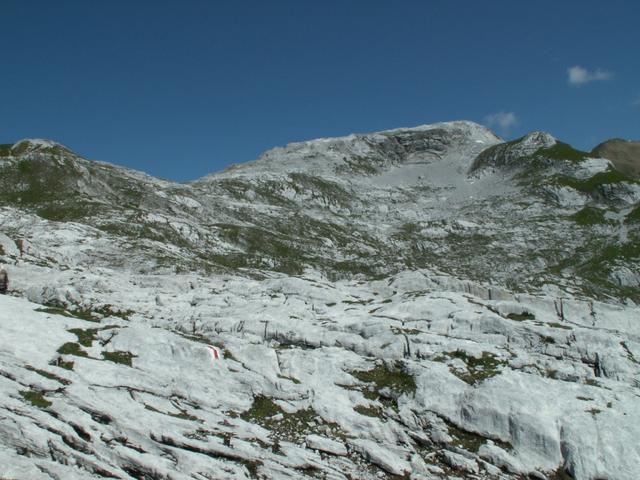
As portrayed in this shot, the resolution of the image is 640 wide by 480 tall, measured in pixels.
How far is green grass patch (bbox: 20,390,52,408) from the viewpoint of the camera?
60.8 ft

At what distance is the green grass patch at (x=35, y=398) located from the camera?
1855 centimetres

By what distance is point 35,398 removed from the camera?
18906 millimetres

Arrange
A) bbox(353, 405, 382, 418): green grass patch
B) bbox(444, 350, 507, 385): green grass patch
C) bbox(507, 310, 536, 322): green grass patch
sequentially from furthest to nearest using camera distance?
1. bbox(507, 310, 536, 322): green grass patch
2. bbox(444, 350, 507, 385): green grass patch
3. bbox(353, 405, 382, 418): green grass patch

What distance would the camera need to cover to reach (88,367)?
76.7 feet

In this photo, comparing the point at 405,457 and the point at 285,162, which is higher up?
the point at 285,162

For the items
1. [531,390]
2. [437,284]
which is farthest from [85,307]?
[437,284]

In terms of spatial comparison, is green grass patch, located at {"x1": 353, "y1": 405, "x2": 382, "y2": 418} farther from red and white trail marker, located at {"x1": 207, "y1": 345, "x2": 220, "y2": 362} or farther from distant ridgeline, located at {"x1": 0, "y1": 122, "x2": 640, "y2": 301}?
distant ridgeline, located at {"x1": 0, "y1": 122, "x2": 640, "y2": 301}

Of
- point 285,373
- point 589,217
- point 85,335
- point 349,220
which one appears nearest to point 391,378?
point 285,373

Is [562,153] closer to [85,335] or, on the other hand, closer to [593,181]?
[593,181]

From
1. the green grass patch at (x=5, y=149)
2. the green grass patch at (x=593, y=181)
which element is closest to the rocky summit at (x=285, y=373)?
the green grass patch at (x=5, y=149)

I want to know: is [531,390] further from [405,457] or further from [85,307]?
[85,307]

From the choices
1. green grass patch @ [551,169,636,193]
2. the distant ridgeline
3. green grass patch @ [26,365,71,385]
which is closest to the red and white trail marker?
green grass patch @ [26,365,71,385]

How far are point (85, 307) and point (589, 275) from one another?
277ft

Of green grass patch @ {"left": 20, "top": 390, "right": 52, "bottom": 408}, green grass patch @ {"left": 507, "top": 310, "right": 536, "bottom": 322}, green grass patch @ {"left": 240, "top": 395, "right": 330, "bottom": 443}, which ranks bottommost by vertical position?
green grass patch @ {"left": 240, "top": 395, "right": 330, "bottom": 443}
